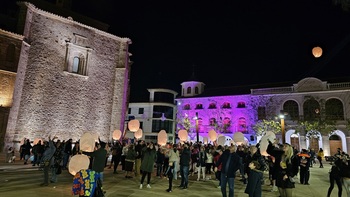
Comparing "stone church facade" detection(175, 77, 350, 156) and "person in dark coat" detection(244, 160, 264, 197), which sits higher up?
"stone church facade" detection(175, 77, 350, 156)

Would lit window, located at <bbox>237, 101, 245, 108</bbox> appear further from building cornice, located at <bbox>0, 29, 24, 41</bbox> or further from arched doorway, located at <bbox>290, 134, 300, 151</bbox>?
building cornice, located at <bbox>0, 29, 24, 41</bbox>

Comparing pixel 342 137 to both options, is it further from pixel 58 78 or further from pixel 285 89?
pixel 58 78

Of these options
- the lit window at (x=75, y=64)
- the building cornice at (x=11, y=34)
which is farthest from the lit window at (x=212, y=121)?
the building cornice at (x=11, y=34)

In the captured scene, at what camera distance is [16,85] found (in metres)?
19.2

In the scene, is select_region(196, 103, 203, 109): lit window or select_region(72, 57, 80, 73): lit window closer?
select_region(72, 57, 80, 73): lit window

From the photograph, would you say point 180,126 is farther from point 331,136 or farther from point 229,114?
point 331,136

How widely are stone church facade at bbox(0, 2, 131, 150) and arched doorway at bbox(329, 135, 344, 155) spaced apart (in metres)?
29.1

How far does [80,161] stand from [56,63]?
20.2 meters

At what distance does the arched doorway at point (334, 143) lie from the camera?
3161cm

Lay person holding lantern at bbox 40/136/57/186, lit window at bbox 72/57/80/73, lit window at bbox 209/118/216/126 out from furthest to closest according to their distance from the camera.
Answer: lit window at bbox 209/118/216/126, lit window at bbox 72/57/80/73, person holding lantern at bbox 40/136/57/186

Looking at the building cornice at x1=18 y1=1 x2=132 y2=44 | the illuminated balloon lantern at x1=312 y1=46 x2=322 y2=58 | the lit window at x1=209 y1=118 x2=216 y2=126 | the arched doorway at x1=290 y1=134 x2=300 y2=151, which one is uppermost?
the building cornice at x1=18 y1=1 x2=132 y2=44

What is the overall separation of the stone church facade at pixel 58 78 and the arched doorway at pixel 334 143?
95.5 ft

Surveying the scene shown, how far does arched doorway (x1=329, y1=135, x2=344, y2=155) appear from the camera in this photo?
3161cm

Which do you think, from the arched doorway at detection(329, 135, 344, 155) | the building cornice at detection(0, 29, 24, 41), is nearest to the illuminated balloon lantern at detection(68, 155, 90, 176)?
the building cornice at detection(0, 29, 24, 41)
